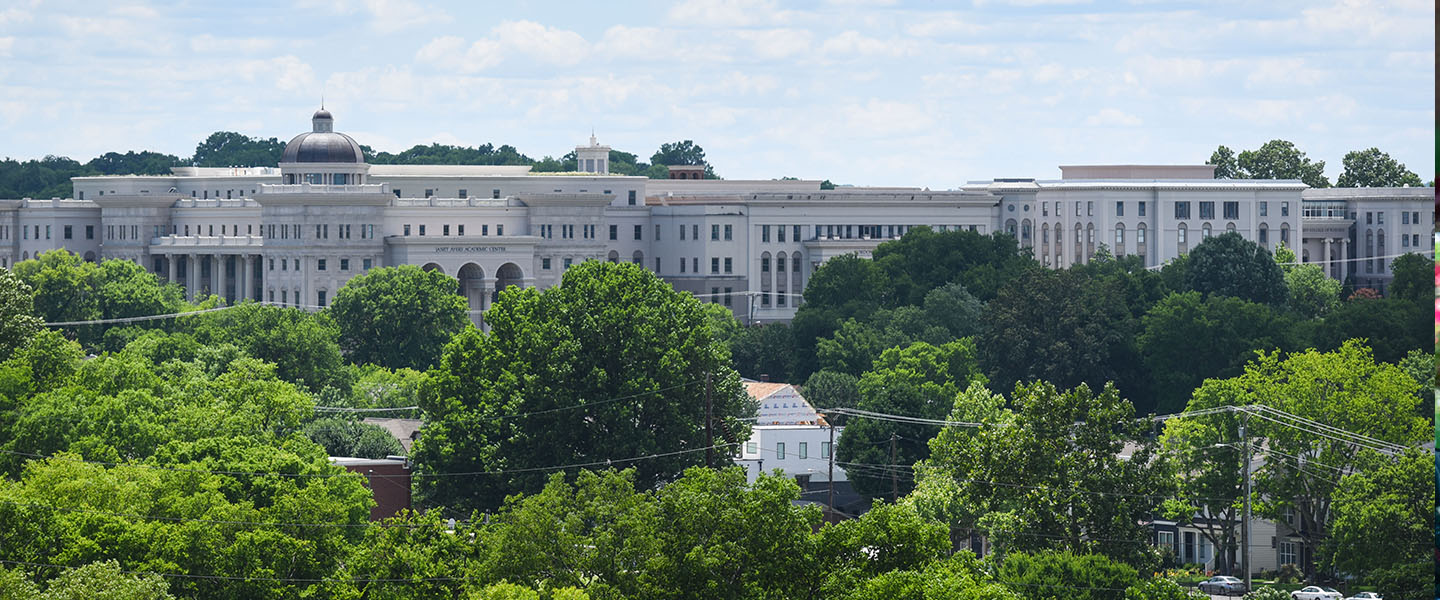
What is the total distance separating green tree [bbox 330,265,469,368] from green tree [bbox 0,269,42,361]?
41.0 metres

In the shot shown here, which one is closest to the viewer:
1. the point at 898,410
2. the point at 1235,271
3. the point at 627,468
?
the point at 627,468

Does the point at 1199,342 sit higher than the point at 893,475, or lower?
higher

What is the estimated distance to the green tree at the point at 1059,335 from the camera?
149125 mm

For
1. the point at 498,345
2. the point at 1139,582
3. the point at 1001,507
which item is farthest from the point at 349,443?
the point at 1139,582

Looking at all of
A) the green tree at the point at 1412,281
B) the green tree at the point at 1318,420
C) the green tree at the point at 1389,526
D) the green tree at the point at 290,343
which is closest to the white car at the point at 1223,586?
the green tree at the point at 1318,420

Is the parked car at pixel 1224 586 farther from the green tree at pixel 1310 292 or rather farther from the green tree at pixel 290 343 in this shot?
the green tree at pixel 1310 292

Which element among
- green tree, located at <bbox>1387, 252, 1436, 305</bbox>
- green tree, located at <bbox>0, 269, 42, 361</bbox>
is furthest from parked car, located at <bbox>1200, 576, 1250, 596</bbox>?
green tree, located at <bbox>1387, 252, 1436, 305</bbox>

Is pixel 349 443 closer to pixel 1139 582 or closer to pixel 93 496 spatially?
pixel 93 496

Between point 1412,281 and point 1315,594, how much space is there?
70.2m

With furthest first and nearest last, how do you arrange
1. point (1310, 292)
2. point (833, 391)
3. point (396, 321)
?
1. point (1310, 292)
2. point (396, 321)
3. point (833, 391)

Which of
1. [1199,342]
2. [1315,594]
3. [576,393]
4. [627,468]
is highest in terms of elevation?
[1199,342]

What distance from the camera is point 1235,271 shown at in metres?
178

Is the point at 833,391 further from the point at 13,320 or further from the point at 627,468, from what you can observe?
the point at 627,468

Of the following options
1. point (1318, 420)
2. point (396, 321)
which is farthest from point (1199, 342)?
point (396, 321)
